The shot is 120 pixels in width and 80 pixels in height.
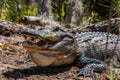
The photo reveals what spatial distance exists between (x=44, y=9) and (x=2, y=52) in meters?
7.37

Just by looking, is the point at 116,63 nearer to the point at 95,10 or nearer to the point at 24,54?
the point at 24,54

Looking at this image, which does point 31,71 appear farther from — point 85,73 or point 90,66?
point 90,66

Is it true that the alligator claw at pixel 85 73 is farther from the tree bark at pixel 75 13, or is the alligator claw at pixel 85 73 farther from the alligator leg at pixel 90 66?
the tree bark at pixel 75 13

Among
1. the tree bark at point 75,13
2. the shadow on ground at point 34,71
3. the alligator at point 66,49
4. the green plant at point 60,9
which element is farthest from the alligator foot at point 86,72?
the green plant at point 60,9

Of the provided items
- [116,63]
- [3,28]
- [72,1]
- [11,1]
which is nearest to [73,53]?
[116,63]

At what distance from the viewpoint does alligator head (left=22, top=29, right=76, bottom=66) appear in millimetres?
6000

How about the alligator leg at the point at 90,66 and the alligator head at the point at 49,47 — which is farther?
the alligator leg at the point at 90,66

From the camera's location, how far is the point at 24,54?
25.6ft

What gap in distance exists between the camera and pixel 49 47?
6180 millimetres

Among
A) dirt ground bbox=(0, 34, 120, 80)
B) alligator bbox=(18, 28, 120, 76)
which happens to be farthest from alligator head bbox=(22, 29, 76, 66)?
dirt ground bbox=(0, 34, 120, 80)

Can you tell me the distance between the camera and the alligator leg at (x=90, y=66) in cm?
627

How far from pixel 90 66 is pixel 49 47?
0.74 meters

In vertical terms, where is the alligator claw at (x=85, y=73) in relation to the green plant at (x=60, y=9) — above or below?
above

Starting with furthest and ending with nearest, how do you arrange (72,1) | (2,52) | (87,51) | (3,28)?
(72,1)
(3,28)
(2,52)
(87,51)
